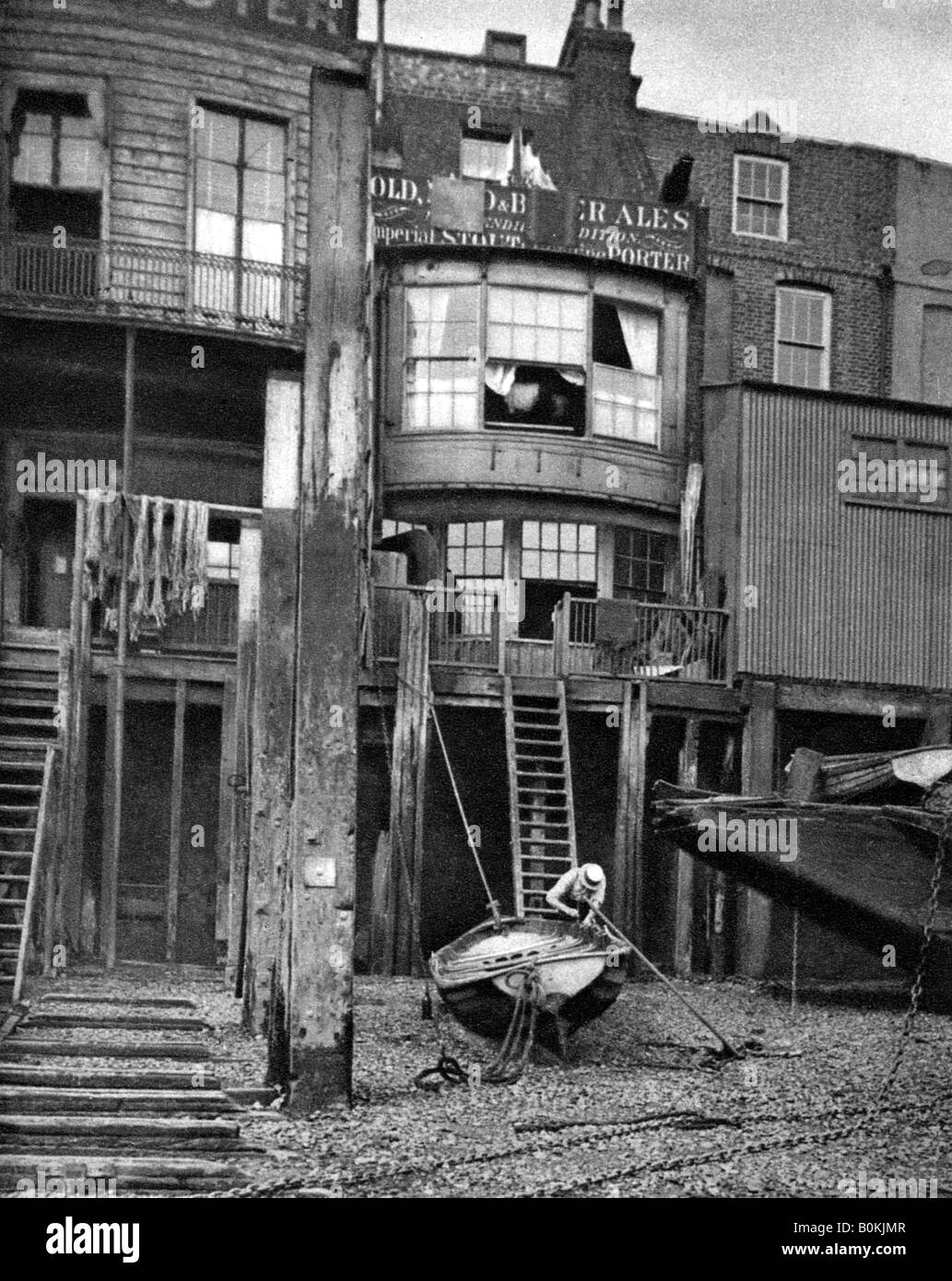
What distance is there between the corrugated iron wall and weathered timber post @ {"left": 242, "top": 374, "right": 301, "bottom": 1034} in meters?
9.11

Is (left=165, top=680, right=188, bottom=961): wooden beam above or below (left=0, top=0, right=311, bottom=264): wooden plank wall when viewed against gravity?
below

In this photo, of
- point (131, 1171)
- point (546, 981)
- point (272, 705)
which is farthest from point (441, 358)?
point (131, 1171)

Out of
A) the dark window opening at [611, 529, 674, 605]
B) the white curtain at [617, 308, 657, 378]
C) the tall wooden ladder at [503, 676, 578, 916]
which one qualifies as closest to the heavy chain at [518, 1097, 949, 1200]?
the tall wooden ladder at [503, 676, 578, 916]

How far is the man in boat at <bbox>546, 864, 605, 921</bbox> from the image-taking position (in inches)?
626

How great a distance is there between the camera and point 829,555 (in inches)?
944

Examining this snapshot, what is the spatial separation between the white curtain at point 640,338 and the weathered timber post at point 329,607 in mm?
13963

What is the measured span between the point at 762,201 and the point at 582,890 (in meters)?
18.5

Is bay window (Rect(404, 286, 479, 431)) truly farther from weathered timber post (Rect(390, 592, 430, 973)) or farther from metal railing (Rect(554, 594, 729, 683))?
weathered timber post (Rect(390, 592, 430, 973))

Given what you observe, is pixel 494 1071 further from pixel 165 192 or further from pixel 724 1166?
pixel 165 192

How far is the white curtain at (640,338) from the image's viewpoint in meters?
26.6

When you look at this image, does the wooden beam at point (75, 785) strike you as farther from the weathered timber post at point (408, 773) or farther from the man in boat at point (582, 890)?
the man in boat at point (582, 890)

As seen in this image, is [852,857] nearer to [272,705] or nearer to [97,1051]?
[272,705]
